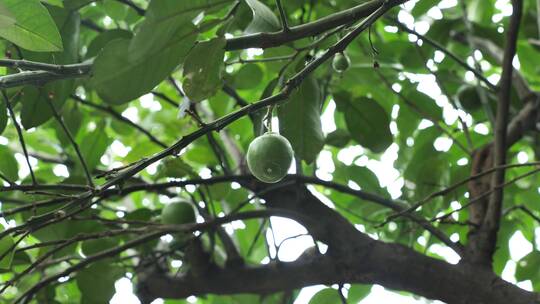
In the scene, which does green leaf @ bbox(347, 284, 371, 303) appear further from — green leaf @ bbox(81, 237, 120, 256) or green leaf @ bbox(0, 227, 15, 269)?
green leaf @ bbox(0, 227, 15, 269)

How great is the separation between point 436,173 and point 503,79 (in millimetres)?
335

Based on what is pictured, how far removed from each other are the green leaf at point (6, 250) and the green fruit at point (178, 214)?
0.51 m

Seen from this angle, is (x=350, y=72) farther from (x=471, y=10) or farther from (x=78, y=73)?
(x=78, y=73)

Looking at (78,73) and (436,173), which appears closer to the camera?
(78,73)

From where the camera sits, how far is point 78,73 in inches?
36.5

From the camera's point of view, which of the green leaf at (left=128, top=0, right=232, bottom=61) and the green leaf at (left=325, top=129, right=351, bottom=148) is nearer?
the green leaf at (left=128, top=0, right=232, bottom=61)

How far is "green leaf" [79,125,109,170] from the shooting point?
1.77 metres

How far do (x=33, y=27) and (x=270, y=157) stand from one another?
415 millimetres

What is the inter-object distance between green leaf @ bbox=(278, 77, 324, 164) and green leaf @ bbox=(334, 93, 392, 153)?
1.06 feet

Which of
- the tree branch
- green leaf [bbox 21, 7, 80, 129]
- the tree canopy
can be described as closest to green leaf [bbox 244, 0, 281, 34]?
the tree canopy

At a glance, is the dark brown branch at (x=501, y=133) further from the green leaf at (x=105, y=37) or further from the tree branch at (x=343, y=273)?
the green leaf at (x=105, y=37)

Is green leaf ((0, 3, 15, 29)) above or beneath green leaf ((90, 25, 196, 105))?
above

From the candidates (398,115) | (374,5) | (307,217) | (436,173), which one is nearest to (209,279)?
(307,217)

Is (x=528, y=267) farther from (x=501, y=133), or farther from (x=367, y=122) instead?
(x=367, y=122)
